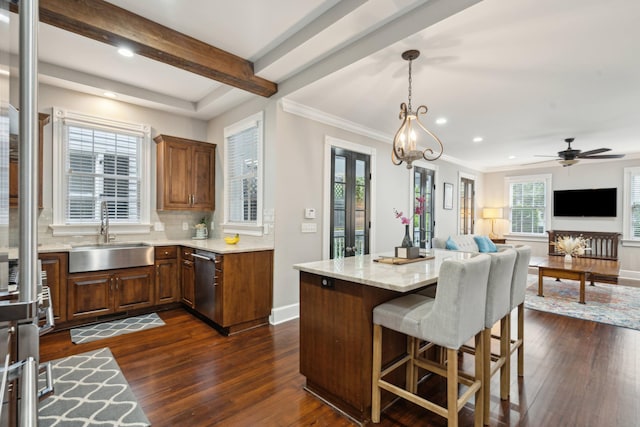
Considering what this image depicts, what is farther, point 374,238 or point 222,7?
point 374,238

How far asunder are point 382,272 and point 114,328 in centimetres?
309

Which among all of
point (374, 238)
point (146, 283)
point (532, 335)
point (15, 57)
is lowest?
point (532, 335)

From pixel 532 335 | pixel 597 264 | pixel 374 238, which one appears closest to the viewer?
pixel 532 335

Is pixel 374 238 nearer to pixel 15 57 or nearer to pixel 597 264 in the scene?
pixel 597 264

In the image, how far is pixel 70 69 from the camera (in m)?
3.46

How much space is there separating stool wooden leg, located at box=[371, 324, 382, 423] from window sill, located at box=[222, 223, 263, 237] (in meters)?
2.20

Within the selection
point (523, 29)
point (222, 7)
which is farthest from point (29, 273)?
point (523, 29)

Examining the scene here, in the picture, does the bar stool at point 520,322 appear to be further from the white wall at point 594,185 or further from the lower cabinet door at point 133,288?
the white wall at point 594,185

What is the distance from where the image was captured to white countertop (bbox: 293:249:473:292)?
5.74ft

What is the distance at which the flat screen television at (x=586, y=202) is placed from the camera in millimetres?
6797

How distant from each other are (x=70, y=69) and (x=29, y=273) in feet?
13.1

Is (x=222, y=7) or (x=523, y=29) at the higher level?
(x=222, y=7)

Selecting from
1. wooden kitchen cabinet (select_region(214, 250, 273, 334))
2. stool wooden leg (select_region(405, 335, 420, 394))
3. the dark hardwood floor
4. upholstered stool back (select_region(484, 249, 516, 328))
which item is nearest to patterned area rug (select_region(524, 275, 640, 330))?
the dark hardwood floor

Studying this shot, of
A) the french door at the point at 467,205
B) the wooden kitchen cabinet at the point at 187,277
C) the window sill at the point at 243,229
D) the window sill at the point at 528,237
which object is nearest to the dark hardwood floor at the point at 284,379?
the wooden kitchen cabinet at the point at 187,277
